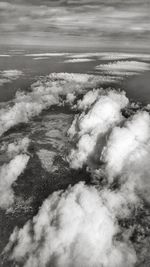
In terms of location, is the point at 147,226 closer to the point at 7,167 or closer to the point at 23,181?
the point at 23,181

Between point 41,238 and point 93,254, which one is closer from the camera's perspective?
point 93,254

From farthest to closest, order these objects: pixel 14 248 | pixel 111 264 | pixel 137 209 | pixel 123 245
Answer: pixel 137 209, pixel 123 245, pixel 14 248, pixel 111 264

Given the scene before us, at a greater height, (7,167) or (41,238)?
(41,238)

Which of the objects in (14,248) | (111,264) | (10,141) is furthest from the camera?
(10,141)

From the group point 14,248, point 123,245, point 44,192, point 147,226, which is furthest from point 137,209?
point 14,248

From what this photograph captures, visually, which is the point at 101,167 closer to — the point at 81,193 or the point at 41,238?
the point at 81,193

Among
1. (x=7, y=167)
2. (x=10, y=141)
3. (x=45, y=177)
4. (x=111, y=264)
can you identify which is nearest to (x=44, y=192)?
(x=45, y=177)

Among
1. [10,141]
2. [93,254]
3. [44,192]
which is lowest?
[10,141]

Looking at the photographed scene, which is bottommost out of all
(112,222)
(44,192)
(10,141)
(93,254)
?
(10,141)

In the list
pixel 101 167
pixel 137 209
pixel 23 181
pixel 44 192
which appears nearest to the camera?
pixel 137 209
